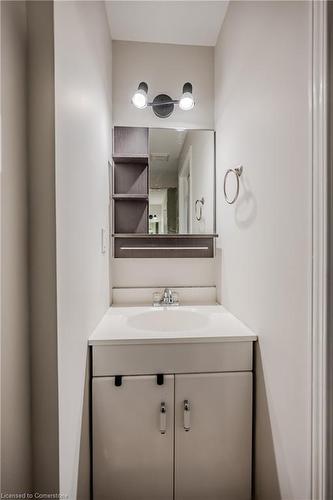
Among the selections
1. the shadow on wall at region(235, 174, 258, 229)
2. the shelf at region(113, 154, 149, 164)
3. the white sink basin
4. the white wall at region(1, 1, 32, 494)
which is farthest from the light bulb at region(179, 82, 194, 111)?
the white sink basin

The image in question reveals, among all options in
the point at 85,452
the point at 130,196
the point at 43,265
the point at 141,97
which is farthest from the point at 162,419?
the point at 141,97

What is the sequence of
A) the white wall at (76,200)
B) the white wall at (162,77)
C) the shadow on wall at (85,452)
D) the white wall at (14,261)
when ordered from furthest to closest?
the white wall at (162,77) → the shadow on wall at (85,452) → the white wall at (76,200) → the white wall at (14,261)

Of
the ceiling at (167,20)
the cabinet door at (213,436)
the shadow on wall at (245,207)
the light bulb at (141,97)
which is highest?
the ceiling at (167,20)

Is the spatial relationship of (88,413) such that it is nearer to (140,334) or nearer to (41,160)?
(140,334)

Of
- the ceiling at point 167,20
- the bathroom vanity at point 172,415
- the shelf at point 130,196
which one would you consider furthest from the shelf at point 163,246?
the ceiling at point 167,20

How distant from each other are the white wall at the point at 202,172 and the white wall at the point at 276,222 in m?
0.38

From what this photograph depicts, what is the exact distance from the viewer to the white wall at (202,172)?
1.73 m

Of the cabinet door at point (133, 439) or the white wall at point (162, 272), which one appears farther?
the white wall at point (162, 272)

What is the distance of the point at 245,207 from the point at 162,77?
3.76 ft

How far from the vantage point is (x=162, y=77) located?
5.66 ft

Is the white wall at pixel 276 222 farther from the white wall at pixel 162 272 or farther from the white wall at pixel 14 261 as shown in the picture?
the white wall at pixel 14 261

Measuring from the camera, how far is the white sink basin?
4.83 feet

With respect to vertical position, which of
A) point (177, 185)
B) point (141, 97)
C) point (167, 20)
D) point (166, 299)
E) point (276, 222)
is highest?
point (167, 20)

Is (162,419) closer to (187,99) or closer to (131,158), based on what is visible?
(131,158)
